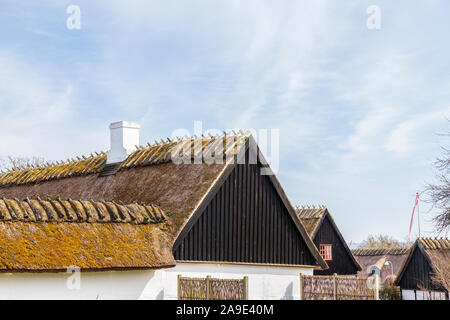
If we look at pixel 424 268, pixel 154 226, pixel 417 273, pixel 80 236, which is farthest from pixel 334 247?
pixel 80 236

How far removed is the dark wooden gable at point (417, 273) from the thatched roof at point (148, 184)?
17307 mm

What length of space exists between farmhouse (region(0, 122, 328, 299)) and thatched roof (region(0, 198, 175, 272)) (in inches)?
1.3

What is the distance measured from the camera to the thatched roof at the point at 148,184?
19234mm

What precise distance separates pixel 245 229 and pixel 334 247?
932 inches

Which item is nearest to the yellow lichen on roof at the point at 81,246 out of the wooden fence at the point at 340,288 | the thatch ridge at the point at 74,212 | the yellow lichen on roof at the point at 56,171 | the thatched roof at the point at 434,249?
the thatch ridge at the point at 74,212

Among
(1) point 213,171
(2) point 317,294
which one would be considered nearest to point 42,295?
(1) point 213,171

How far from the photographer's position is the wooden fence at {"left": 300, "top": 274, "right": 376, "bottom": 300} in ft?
70.2

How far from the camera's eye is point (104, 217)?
1928 cm

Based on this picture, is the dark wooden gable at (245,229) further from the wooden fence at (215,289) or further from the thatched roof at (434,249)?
the thatched roof at (434,249)

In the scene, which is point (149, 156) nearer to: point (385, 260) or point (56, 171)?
point (56, 171)

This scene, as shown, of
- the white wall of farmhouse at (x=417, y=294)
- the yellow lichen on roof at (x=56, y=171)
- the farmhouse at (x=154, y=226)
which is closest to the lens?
the farmhouse at (x=154, y=226)

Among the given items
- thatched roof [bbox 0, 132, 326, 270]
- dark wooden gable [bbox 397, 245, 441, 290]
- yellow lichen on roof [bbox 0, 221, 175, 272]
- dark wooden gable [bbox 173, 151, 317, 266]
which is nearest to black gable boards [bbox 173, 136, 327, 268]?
dark wooden gable [bbox 173, 151, 317, 266]
